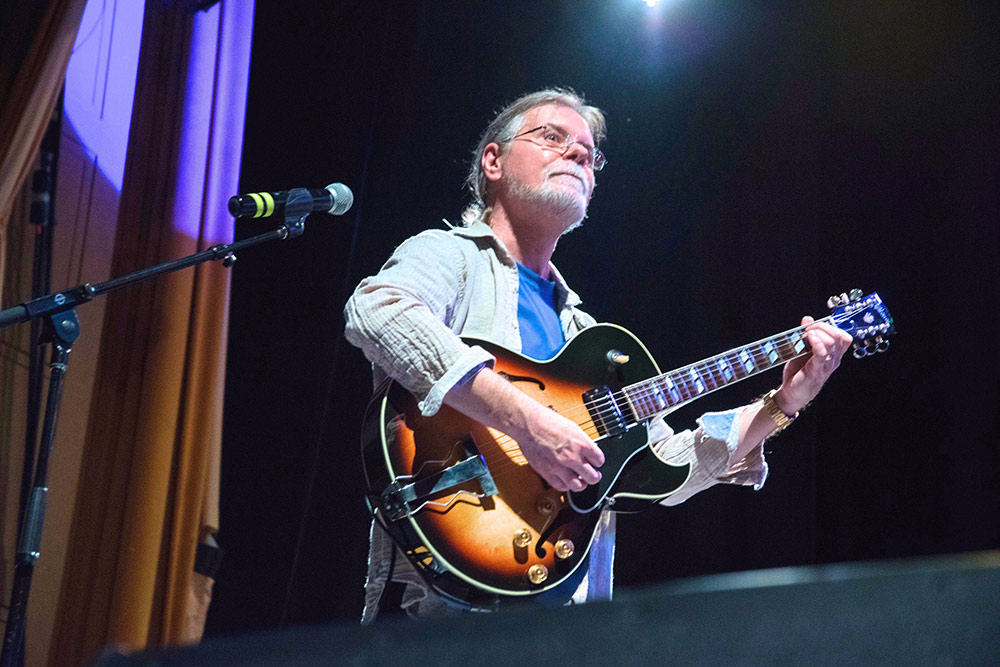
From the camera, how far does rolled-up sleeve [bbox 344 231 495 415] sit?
1.67 meters

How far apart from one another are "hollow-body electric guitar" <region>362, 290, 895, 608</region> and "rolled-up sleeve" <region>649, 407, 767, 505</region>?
0.10 metres

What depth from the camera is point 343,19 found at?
9.75ft

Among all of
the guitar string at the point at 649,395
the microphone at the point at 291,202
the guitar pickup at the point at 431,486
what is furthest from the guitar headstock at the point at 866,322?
the microphone at the point at 291,202

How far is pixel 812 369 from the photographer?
1.99 meters

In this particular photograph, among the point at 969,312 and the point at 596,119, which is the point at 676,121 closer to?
the point at 596,119

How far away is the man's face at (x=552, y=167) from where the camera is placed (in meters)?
2.23

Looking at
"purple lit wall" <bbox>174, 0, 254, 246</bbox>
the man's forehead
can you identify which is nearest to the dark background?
"purple lit wall" <bbox>174, 0, 254, 246</bbox>

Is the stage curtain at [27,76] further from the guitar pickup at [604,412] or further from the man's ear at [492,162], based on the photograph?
the guitar pickup at [604,412]

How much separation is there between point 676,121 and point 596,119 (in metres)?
0.66

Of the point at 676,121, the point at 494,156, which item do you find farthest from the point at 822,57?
the point at 494,156

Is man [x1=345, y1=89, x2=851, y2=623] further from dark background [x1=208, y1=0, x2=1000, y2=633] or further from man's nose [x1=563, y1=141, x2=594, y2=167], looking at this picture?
dark background [x1=208, y1=0, x2=1000, y2=633]

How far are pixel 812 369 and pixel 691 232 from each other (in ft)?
3.42

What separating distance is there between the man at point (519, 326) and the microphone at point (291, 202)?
0.72 feet

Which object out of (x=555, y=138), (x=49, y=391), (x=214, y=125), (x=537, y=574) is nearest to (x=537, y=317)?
(x=555, y=138)
